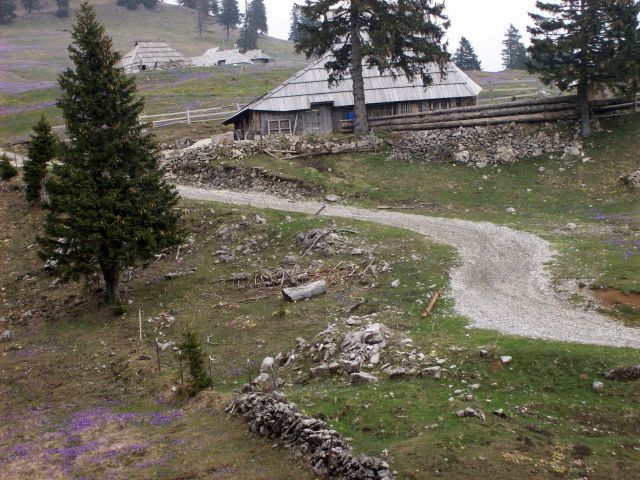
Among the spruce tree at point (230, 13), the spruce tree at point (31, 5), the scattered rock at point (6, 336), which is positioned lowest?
the scattered rock at point (6, 336)

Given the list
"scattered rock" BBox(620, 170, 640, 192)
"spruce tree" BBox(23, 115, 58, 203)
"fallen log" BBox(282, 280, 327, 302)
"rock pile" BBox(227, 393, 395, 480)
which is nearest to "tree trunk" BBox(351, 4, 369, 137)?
"scattered rock" BBox(620, 170, 640, 192)

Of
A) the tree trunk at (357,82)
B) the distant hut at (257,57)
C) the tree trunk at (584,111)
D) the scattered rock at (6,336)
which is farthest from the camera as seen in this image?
the distant hut at (257,57)

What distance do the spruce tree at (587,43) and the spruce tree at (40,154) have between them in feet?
98.0

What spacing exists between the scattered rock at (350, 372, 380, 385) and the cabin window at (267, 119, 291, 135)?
30901 mm

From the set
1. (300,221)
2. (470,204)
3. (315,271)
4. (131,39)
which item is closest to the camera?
(315,271)

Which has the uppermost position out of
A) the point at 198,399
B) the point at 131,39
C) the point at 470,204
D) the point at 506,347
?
the point at 131,39

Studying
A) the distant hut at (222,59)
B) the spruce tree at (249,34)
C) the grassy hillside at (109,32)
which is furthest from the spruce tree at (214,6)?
the distant hut at (222,59)

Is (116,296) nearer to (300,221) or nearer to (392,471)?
(300,221)

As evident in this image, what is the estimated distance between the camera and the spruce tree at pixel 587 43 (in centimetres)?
3412

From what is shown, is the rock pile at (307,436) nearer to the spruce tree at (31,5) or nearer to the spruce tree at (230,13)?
the spruce tree at (230,13)

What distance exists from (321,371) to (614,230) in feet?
54.0

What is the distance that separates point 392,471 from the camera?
40.4ft

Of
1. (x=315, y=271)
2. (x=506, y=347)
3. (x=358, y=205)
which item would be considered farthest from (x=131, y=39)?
(x=506, y=347)

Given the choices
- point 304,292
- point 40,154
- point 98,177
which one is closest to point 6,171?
point 40,154
